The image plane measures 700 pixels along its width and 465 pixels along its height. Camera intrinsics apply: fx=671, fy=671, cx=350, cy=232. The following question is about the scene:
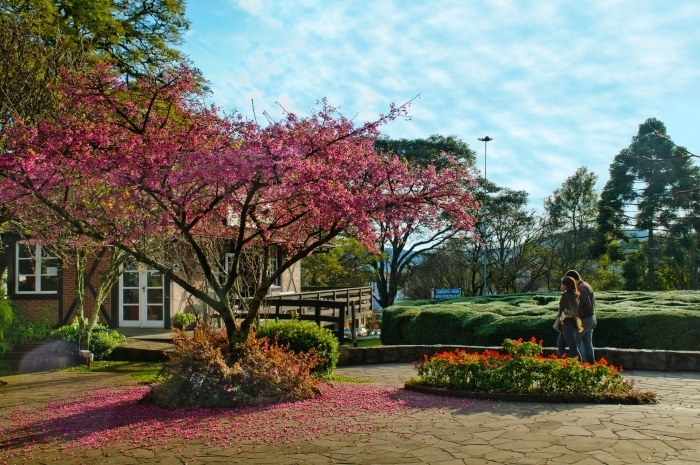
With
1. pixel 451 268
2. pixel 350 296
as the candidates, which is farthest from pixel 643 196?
pixel 350 296

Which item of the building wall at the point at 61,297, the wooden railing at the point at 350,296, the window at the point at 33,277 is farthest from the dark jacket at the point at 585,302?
the window at the point at 33,277

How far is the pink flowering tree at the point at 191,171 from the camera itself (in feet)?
25.7

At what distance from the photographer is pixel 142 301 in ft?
65.3

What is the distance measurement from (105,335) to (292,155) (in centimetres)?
930

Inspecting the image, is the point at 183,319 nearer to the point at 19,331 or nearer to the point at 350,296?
the point at 19,331

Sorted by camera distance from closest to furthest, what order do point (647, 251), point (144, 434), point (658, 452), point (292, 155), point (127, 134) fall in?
1. point (658, 452)
2. point (144, 434)
3. point (292, 155)
4. point (127, 134)
5. point (647, 251)

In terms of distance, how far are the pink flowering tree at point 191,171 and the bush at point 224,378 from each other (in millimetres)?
539

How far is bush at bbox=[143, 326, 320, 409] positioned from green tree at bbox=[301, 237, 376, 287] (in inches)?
1088

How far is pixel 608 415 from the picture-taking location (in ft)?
23.5

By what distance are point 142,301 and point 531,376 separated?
46.9 ft

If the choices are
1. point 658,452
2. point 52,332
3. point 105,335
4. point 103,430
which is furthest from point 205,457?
point 52,332

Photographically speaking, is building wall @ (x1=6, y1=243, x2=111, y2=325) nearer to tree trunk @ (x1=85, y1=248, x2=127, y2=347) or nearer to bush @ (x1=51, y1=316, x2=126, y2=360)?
tree trunk @ (x1=85, y1=248, x2=127, y2=347)

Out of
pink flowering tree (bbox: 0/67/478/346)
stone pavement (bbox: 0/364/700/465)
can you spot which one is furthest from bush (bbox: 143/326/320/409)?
stone pavement (bbox: 0/364/700/465)

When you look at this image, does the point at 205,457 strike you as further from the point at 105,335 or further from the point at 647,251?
the point at 647,251
